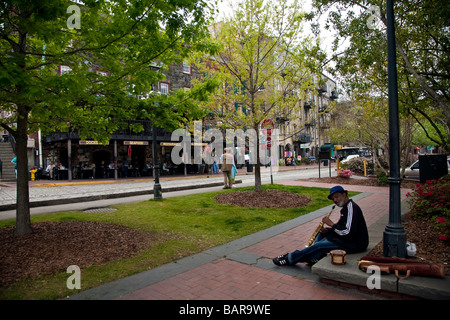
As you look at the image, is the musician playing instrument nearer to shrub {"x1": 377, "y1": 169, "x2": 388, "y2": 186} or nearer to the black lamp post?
the black lamp post

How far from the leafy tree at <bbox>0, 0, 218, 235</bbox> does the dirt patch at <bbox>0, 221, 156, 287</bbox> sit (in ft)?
1.69

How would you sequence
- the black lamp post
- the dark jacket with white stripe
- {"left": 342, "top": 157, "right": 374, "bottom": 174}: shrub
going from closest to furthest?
the black lamp post → the dark jacket with white stripe → {"left": 342, "top": 157, "right": 374, "bottom": 174}: shrub

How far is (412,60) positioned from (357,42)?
295cm

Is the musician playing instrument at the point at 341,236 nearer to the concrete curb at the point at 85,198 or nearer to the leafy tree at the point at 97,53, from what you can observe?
the leafy tree at the point at 97,53

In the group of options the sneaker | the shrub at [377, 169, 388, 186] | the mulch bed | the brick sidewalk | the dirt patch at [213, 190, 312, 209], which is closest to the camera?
the brick sidewalk

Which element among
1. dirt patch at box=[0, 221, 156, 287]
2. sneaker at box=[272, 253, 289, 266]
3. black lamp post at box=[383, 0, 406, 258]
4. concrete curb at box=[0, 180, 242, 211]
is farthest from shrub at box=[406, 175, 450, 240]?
concrete curb at box=[0, 180, 242, 211]

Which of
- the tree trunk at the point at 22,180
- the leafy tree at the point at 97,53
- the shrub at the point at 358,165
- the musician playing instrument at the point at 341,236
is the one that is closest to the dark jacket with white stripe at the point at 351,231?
the musician playing instrument at the point at 341,236

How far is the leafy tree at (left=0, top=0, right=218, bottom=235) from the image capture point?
4469mm

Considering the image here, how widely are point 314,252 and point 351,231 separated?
2.03ft

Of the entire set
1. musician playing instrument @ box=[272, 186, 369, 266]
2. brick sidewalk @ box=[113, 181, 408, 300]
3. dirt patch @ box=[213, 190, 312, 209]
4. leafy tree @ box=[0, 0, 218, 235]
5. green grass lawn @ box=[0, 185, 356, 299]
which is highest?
leafy tree @ box=[0, 0, 218, 235]

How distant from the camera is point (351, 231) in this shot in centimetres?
414

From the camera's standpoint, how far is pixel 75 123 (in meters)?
6.53

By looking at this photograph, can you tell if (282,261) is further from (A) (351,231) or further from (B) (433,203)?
(B) (433,203)
